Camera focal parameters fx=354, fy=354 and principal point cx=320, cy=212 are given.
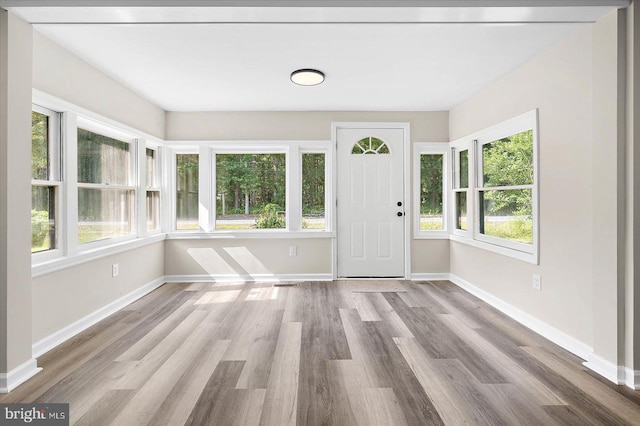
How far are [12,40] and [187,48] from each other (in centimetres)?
116

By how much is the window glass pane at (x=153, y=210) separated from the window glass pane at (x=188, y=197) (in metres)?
0.29

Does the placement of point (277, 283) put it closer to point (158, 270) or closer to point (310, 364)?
point (158, 270)

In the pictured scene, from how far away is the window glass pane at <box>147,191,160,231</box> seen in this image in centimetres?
477

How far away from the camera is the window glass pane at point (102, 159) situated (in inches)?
134

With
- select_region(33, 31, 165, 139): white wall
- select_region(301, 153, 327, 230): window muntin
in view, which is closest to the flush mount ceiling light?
select_region(301, 153, 327, 230): window muntin

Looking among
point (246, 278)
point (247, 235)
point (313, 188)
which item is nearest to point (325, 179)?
point (313, 188)

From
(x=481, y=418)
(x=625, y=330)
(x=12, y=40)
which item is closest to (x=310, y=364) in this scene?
(x=481, y=418)

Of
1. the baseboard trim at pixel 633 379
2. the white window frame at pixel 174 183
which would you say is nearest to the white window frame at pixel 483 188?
the baseboard trim at pixel 633 379

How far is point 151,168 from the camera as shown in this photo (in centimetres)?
488

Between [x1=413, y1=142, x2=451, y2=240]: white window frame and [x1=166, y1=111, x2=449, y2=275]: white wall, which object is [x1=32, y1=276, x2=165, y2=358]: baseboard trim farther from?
[x1=413, y1=142, x2=451, y2=240]: white window frame

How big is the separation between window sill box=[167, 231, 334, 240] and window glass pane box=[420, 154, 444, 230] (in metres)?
1.41

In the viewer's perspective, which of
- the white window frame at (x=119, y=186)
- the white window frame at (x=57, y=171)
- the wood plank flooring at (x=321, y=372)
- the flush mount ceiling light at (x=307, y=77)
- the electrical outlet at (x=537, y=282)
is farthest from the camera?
the flush mount ceiling light at (x=307, y=77)

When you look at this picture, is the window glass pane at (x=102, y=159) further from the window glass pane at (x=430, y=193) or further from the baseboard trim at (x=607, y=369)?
the baseboard trim at (x=607, y=369)

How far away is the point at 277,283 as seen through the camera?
4.93 metres
